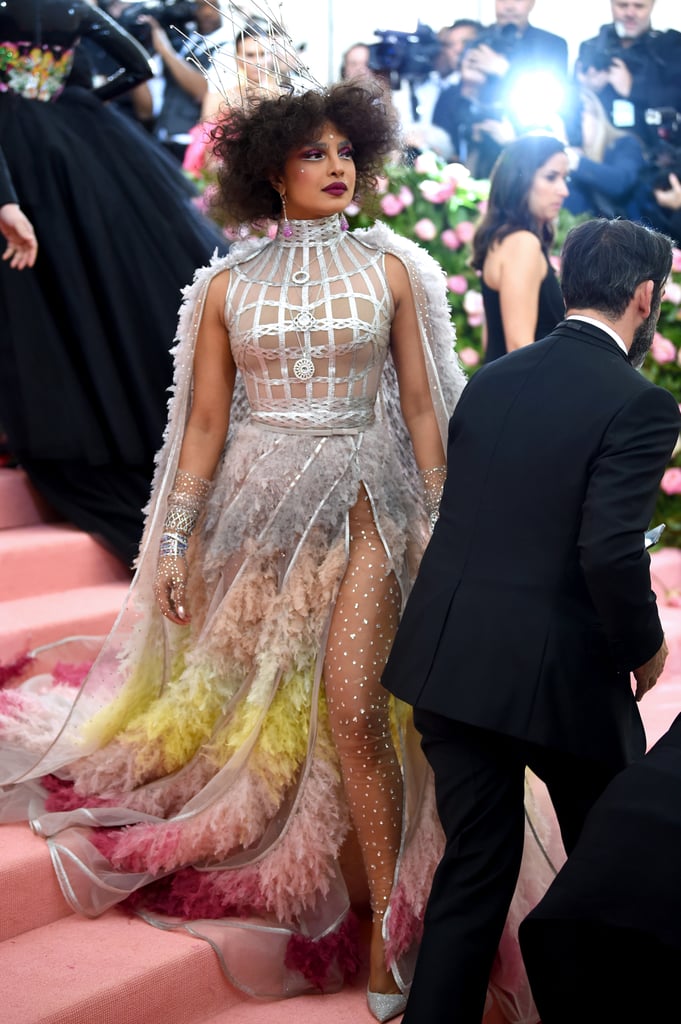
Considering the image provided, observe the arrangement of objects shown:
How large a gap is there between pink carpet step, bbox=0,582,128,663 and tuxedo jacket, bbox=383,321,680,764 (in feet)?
5.95

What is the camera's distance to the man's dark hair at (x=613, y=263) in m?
2.07

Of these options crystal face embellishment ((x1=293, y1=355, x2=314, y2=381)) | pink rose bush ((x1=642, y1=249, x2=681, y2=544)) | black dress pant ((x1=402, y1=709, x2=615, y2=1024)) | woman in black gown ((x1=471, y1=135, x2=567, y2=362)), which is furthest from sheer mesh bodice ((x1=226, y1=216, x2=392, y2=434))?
pink rose bush ((x1=642, y1=249, x2=681, y2=544))

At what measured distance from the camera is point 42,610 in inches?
149

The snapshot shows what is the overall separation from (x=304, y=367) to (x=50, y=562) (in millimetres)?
1781

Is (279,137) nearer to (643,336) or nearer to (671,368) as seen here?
(643,336)

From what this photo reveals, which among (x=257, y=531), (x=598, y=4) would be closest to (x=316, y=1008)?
(x=257, y=531)

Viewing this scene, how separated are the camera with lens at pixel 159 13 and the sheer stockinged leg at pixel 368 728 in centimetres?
466

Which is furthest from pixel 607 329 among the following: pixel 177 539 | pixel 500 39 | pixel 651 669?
pixel 500 39

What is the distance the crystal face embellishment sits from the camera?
2.58 meters

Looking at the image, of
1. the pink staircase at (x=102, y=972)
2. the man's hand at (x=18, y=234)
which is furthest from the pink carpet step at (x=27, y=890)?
the man's hand at (x=18, y=234)

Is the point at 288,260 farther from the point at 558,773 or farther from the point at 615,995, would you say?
the point at 615,995

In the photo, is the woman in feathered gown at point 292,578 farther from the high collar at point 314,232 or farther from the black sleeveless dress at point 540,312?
the black sleeveless dress at point 540,312

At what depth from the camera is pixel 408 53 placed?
7.14 meters

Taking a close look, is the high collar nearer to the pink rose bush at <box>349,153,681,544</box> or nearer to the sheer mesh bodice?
the sheer mesh bodice
